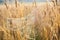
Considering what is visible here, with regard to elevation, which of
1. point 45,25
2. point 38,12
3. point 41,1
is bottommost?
point 45,25

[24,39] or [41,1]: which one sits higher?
[41,1]

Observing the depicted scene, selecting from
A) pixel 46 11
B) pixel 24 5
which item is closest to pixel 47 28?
pixel 46 11

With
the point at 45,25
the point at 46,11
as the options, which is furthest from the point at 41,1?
the point at 45,25

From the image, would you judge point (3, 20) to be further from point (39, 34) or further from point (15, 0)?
point (39, 34)

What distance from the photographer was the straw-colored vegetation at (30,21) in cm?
186

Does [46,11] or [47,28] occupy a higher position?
[46,11]

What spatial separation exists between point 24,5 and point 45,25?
12.1 inches

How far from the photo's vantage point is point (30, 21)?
190 centimetres

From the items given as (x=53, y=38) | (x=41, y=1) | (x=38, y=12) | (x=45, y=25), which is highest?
(x=41, y=1)

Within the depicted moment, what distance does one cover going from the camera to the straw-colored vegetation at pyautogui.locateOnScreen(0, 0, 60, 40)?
186cm

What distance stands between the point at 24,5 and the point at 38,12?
168 mm

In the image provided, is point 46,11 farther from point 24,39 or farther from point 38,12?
point 24,39

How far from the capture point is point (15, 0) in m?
1.88

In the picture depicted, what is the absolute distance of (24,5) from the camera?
74.5 inches
